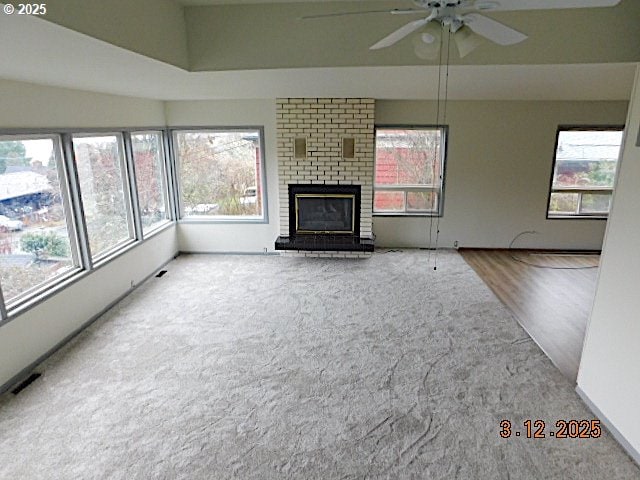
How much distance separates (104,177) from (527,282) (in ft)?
17.2

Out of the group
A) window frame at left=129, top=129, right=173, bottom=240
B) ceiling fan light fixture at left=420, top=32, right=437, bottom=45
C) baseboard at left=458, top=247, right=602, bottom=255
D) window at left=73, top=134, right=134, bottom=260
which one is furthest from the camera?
baseboard at left=458, top=247, right=602, bottom=255

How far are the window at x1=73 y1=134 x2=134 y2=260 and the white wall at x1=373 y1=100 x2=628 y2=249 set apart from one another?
3.64m

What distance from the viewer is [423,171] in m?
6.40

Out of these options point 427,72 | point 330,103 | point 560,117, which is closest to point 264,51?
point 427,72

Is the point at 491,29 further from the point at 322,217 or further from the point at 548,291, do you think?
the point at 322,217

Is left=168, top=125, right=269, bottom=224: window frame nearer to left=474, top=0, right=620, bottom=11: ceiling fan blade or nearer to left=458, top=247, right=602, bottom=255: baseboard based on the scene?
left=458, top=247, right=602, bottom=255: baseboard

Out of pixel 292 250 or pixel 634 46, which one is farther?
pixel 292 250

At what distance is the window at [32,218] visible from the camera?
3268 mm

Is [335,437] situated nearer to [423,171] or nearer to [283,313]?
[283,313]

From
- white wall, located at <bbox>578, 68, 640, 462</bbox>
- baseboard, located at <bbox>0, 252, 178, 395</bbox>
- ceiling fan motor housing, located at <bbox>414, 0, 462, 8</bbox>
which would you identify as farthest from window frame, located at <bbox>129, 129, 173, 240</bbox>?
white wall, located at <bbox>578, 68, 640, 462</bbox>

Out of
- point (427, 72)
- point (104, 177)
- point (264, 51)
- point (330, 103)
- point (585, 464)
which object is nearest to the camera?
point (585, 464)

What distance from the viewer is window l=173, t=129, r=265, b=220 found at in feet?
20.0

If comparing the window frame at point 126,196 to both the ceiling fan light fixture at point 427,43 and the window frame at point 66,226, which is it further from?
the ceiling fan light fixture at point 427,43

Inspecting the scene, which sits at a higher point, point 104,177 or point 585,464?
point 104,177
